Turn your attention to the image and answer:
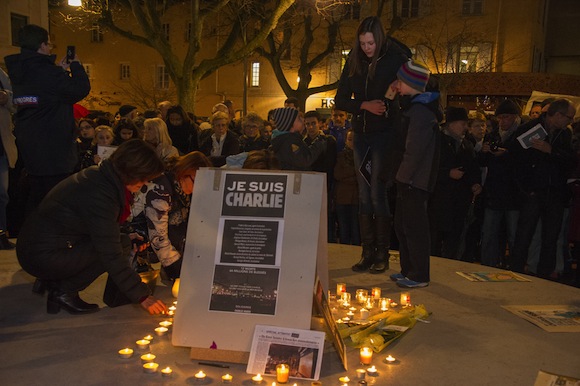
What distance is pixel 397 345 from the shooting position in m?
3.59

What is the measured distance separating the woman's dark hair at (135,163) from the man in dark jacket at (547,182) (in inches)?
160

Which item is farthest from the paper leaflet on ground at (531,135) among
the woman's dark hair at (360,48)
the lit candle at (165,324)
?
the lit candle at (165,324)

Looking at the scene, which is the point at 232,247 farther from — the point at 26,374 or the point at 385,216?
the point at 385,216

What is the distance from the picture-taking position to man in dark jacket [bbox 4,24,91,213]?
5.00 meters

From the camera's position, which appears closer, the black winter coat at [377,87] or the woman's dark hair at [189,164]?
the woman's dark hair at [189,164]

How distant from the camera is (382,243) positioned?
5254 millimetres

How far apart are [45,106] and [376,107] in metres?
2.85

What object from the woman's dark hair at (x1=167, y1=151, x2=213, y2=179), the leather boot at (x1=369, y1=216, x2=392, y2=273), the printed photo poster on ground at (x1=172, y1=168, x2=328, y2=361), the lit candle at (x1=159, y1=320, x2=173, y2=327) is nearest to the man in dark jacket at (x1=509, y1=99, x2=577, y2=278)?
the leather boot at (x1=369, y1=216, x2=392, y2=273)

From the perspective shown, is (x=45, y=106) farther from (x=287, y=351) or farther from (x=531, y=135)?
(x=531, y=135)

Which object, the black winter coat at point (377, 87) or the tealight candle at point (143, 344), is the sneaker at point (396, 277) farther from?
the tealight candle at point (143, 344)

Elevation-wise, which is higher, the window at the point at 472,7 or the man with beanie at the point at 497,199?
the window at the point at 472,7

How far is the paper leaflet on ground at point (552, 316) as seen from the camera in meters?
3.96

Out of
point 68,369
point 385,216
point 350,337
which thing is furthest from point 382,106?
point 68,369

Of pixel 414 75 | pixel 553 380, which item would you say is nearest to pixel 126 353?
pixel 553 380
